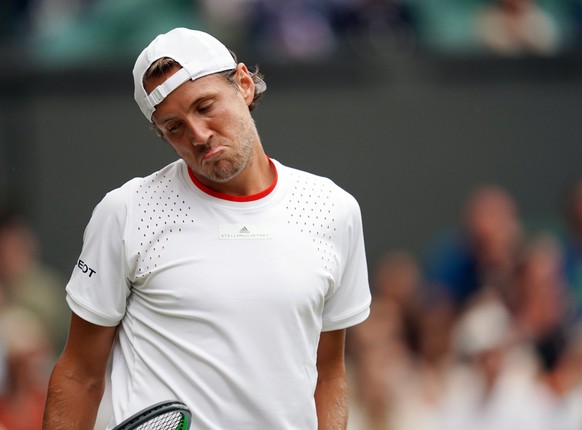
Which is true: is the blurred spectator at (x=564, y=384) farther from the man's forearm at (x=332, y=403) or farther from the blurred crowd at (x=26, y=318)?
the man's forearm at (x=332, y=403)

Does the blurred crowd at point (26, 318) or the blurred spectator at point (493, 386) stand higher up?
the blurred crowd at point (26, 318)

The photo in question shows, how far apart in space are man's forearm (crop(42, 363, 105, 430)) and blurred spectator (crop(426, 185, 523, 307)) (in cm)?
447

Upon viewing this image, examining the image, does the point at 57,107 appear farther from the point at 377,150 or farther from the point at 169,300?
the point at 169,300

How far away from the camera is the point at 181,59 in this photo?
297 centimetres

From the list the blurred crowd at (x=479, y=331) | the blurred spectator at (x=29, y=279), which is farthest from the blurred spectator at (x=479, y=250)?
the blurred spectator at (x=29, y=279)

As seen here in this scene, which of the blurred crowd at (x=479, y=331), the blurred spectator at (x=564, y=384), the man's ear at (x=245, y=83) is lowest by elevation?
the blurred spectator at (x=564, y=384)

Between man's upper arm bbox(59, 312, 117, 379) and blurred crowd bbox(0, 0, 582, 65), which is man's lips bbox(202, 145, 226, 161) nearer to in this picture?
man's upper arm bbox(59, 312, 117, 379)

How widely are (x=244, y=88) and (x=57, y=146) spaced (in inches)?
166

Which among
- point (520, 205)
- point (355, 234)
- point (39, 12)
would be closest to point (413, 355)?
point (520, 205)

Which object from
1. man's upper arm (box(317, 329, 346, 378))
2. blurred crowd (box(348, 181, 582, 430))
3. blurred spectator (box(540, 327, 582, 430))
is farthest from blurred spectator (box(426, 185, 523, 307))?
man's upper arm (box(317, 329, 346, 378))

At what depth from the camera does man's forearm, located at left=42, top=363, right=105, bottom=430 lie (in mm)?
3066

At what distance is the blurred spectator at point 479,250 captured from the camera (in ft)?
24.0

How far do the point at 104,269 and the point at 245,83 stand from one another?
579 mm

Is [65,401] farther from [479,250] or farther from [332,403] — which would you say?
[479,250]
